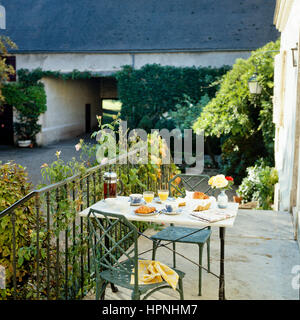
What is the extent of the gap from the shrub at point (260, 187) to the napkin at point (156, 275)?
5.42 m

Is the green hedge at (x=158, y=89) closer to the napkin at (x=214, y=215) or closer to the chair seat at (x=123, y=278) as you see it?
the napkin at (x=214, y=215)

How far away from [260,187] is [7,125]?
12.6 meters

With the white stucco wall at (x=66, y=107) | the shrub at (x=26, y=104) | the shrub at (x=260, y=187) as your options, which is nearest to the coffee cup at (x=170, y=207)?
the shrub at (x=260, y=187)

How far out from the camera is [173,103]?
16281 millimetres

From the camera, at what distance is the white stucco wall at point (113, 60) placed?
16.2 metres

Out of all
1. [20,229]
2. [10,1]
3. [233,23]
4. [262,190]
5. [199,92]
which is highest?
[10,1]

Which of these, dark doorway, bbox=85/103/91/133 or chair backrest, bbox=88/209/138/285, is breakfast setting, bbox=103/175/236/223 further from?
dark doorway, bbox=85/103/91/133

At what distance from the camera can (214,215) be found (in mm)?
3502

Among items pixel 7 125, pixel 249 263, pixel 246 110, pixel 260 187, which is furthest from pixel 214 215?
pixel 7 125

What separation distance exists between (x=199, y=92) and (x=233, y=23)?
3.45m

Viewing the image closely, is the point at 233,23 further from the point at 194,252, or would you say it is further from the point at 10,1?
the point at 194,252

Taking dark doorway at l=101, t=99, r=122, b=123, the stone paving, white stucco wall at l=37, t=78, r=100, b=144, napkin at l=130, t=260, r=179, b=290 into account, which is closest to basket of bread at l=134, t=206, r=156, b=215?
napkin at l=130, t=260, r=179, b=290

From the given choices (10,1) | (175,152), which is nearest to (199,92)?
(175,152)

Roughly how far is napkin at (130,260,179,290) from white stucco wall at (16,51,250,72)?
13.9 m
